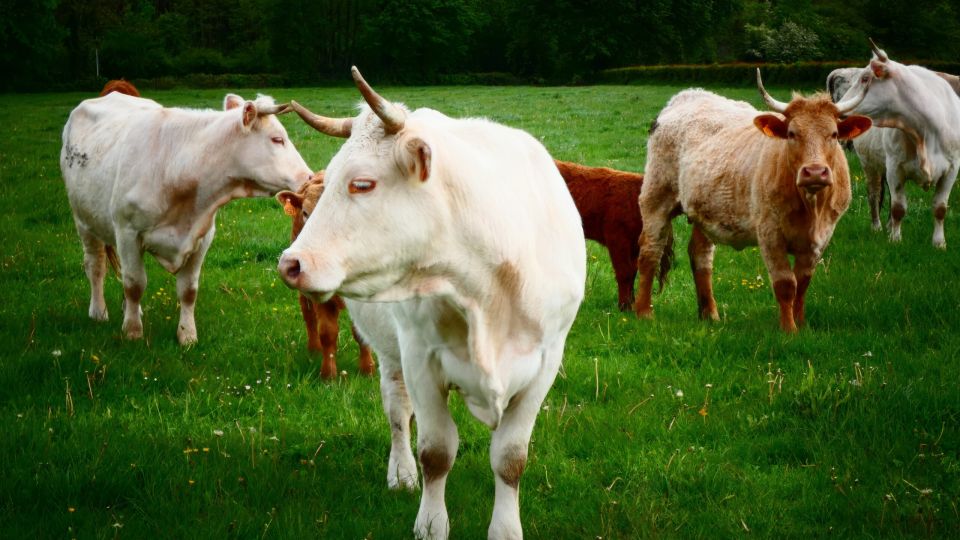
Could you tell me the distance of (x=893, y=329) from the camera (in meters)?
6.51

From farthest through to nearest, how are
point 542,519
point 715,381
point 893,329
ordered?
point 893,329 < point 715,381 < point 542,519

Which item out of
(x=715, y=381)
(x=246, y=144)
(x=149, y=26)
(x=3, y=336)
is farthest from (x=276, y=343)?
(x=149, y=26)

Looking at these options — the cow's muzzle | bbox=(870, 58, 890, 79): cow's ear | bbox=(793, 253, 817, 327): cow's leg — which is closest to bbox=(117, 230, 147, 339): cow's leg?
the cow's muzzle

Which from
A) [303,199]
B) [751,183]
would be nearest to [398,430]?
[303,199]

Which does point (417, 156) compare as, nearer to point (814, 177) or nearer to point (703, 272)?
point (814, 177)

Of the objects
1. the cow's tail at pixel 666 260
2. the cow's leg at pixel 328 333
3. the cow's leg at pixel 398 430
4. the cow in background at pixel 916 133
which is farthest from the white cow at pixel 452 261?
the cow in background at pixel 916 133

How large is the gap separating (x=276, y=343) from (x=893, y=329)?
471 cm

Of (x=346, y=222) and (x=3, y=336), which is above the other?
(x=346, y=222)

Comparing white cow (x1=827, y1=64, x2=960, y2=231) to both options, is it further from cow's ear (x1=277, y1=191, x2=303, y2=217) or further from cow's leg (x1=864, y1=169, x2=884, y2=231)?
cow's ear (x1=277, y1=191, x2=303, y2=217)

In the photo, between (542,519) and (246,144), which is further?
(246,144)

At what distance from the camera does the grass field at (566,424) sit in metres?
3.93

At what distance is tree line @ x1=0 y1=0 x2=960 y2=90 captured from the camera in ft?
186

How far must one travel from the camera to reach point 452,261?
3.18 meters

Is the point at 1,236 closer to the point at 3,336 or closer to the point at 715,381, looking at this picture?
the point at 3,336
